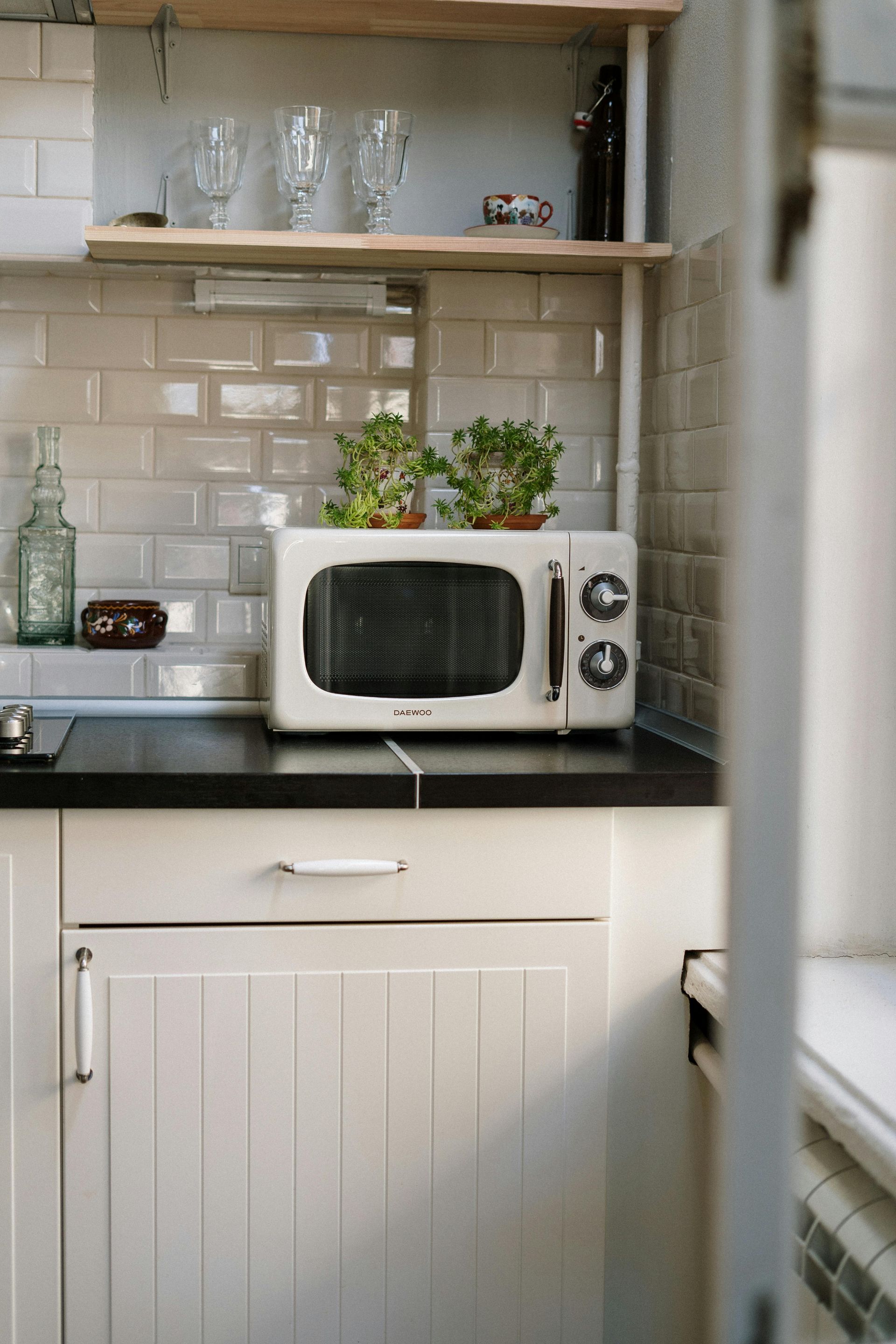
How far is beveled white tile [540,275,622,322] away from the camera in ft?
6.66

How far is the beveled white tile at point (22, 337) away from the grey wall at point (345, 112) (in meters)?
0.19

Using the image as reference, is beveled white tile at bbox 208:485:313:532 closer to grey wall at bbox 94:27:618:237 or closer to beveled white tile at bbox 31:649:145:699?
beveled white tile at bbox 31:649:145:699

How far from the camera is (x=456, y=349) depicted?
2.01m

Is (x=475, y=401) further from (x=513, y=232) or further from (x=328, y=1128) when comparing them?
(x=328, y=1128)

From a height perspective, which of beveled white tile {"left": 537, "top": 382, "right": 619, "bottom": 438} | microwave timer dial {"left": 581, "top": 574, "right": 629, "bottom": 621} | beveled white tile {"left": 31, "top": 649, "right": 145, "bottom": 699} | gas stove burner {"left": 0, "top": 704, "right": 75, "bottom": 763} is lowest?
gas stove burner {"left": 0, "top": 704, "right": 75, "bottom": 763}

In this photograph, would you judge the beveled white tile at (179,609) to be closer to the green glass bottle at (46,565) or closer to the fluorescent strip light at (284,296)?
the green glass bottle at (46,565)

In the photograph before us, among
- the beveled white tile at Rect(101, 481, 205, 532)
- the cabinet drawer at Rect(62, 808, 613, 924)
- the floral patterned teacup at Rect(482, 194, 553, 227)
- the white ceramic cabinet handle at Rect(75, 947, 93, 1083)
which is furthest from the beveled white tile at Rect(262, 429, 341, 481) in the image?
the white ceramic cabinet handle at Rect(75, 947, 93, 1083)

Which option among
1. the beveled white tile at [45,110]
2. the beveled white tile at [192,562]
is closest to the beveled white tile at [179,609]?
the beveled white tile at [192,562]

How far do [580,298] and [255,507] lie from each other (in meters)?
0.63

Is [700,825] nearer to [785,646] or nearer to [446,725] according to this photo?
[446,725]

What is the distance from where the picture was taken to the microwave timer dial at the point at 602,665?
65.0 inches

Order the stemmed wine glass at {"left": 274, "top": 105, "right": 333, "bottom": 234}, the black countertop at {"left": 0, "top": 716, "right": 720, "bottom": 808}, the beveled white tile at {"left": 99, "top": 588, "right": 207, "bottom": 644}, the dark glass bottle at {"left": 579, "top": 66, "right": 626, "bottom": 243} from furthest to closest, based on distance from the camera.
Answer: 1. the beveled white tile at {"left": 99, "top": 588, "right": 207, "bottom": 644}
2. the dark glass bottle at {"left": 579, "top": 66, "right": 626, "bottom": 243}
3. the stemmed wine glass at {"left": 274, "top": 105, "right": 333, "bottom": 234}
4. the black countertop at {"left": 0, "top": 716, "right": 720, "bottom": 808}

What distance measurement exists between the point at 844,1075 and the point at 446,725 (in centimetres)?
71

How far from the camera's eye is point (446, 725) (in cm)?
164
